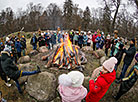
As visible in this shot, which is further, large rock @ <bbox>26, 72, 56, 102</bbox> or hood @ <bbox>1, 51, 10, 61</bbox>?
large rock @ <bbox>26, 72, 56, 102</bbox>

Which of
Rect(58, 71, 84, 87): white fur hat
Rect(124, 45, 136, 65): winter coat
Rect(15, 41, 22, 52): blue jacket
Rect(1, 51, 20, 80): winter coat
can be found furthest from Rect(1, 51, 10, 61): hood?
Rect(124, 45, 136, 65): winter coat

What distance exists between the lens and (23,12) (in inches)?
1751

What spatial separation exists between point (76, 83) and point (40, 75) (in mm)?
2665

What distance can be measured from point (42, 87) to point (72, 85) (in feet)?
7.76

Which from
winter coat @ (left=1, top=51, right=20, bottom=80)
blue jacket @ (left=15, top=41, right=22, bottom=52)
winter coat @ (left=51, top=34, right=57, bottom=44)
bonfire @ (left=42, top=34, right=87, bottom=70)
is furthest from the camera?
winter coat @ (left=51, top=34, right=57, bottom=44)

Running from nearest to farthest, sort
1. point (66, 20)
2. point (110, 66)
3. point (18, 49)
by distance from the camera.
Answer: point (110, 66), point (18, 49), point (66, 20)

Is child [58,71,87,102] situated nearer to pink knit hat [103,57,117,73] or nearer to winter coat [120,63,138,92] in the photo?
pink knit hat [103,57,117,73]

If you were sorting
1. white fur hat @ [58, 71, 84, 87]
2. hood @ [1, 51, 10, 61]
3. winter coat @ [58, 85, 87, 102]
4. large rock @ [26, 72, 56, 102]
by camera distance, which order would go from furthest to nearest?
large rock @ [26, 72, 56, 102], hood @ [1, 51, 10, 61], winter coat @ [58, 85, 87, 102], white fur hat @ [58, 71, 84, 87]

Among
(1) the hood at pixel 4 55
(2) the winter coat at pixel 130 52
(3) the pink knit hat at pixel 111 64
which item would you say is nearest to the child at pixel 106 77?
(3) the pink knit hat at pixel 111 64

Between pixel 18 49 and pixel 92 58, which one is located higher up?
pixel 18 49

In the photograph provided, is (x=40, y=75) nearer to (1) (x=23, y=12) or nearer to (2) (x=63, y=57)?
(2) (x=63, y=57)

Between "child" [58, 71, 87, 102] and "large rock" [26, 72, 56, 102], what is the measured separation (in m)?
1.88

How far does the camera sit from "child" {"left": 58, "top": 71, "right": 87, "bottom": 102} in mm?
2178

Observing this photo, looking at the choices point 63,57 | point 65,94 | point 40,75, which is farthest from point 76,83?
point 63,57
